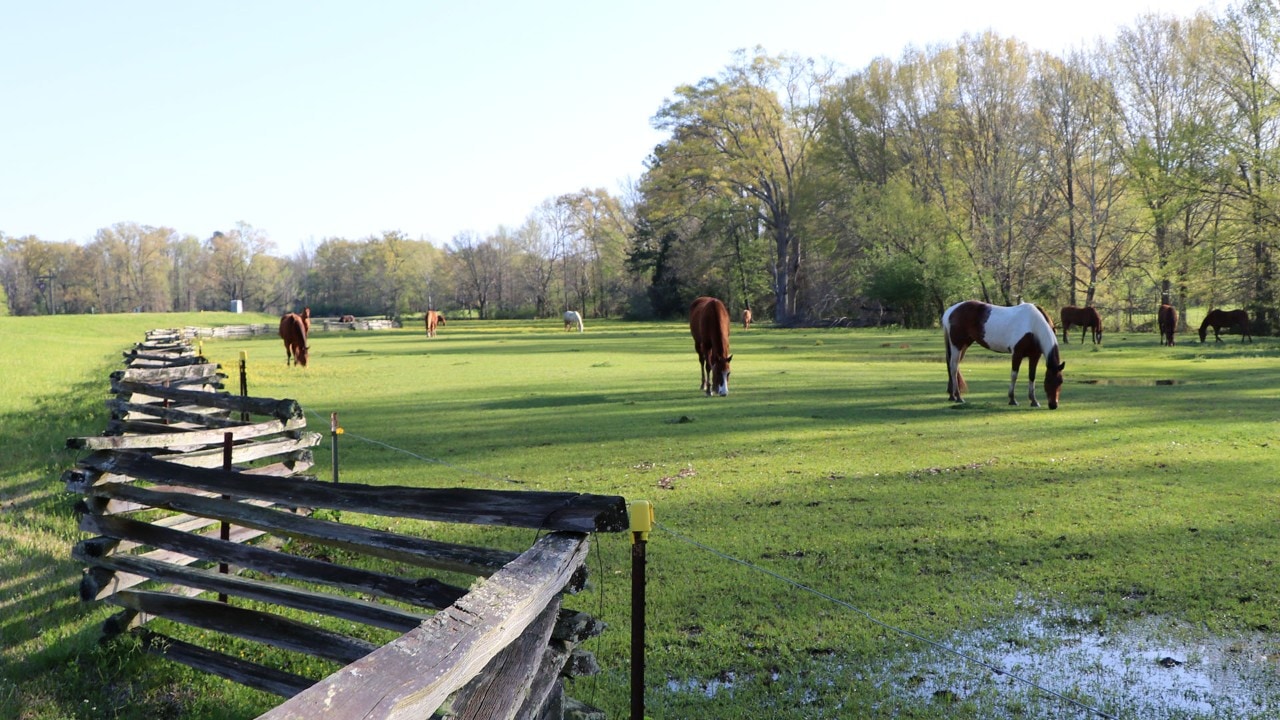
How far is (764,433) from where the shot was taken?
46.6ft

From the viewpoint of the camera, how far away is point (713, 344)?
1967 cm

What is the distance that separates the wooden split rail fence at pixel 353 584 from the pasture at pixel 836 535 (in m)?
0.48

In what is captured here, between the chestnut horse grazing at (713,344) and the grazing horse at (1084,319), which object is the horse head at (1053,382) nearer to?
the chestnut horse grazing at (713,344)

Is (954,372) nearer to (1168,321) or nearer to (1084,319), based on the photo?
(1084,319)

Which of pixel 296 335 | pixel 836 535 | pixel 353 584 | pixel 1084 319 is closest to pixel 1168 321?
pixel 1084 319

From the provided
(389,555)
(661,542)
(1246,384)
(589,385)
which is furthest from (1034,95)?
(389,555)

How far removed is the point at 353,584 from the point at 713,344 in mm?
15460

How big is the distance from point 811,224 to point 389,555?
2424 inches

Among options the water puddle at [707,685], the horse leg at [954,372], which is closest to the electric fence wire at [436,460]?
the water puddle at [707,685]

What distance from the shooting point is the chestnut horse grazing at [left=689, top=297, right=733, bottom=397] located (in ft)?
63.9

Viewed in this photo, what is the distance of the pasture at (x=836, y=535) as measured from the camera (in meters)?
5.05

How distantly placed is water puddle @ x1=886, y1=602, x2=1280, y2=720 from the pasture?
24 mm

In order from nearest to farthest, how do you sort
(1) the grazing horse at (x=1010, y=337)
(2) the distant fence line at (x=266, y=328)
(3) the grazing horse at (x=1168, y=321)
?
1. (1) the grazing horse at (x=1010, y=337)
2. (3) the grazing horse at (x=1168, y=321)
3. (2) the distant fence line at (x=266, y=328)

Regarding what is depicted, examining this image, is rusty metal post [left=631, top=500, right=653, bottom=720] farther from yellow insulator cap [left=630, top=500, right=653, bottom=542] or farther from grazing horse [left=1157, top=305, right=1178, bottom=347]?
grazing horse [left=1157, top=305, right=1178, bottom=347]
